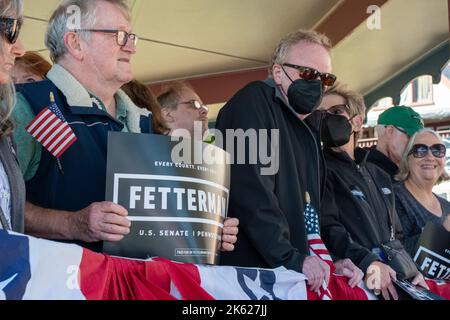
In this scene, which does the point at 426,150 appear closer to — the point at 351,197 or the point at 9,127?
the point at 351,197

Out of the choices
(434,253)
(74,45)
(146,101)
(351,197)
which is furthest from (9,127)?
(434,253)

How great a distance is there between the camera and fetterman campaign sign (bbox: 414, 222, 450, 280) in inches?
127

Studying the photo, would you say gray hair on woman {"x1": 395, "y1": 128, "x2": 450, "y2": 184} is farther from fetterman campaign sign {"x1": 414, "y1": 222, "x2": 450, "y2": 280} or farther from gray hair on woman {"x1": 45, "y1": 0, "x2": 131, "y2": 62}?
gray hair on woman {"x1": 45, "y1": 0, "x2": 131, "y2": 62}

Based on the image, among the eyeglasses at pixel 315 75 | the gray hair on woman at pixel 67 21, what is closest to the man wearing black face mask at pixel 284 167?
the eyeglasses at pixel 315 75

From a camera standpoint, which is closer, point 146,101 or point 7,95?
point 7,95

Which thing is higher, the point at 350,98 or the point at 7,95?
the point at 350,98

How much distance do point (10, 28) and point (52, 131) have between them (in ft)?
1.06

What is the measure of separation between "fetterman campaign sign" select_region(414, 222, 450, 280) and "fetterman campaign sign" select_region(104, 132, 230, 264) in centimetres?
148

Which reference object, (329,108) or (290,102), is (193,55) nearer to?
(329,108)

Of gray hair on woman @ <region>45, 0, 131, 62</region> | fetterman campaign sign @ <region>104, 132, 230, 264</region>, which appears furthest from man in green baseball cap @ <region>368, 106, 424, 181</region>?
fetterman campaign sign @ <region>104, 132, 230, 264</region>

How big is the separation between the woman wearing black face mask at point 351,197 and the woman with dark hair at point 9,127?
1.43 m

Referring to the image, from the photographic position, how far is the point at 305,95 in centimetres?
298

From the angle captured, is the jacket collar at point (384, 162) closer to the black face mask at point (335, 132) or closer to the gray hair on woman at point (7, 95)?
the black face mask at point (335, 132)
